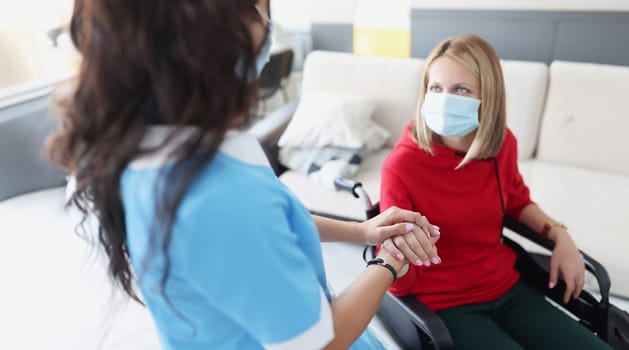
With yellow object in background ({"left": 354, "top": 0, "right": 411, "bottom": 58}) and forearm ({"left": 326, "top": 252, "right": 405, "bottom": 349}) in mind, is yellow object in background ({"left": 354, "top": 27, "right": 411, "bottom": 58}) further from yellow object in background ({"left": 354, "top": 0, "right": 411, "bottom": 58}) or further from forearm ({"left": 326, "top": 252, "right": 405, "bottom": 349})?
forearm ({"left": 326, "top": 252, "right": 405, "bottom": 349})

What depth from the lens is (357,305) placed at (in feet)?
2.41

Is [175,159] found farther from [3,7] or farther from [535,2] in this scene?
[3,7]

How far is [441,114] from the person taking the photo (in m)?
1.22

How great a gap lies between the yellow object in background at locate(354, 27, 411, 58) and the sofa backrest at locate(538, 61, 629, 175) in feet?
2.97

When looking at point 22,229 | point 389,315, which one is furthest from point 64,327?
point 389,315

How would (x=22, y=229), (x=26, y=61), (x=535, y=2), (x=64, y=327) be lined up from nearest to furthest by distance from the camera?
(x=64, y=327) < (x=22, y=229) < (x=535, y=2) < (x=26, y=61)

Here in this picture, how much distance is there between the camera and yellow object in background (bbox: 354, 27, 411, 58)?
277cm

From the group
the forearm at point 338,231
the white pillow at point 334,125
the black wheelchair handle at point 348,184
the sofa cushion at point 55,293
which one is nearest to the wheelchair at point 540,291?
the forearm at point 338,231

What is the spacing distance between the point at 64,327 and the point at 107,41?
1315 millimetres

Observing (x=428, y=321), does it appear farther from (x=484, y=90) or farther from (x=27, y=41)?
(x=27, y=41)

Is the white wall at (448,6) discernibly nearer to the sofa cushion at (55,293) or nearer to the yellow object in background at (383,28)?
the yellow object in background at (383,28)

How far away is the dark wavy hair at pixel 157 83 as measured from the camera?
19.4 inches

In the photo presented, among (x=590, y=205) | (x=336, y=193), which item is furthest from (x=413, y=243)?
(x=590, y=205)

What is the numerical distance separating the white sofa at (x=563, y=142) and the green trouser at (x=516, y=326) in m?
0.54
